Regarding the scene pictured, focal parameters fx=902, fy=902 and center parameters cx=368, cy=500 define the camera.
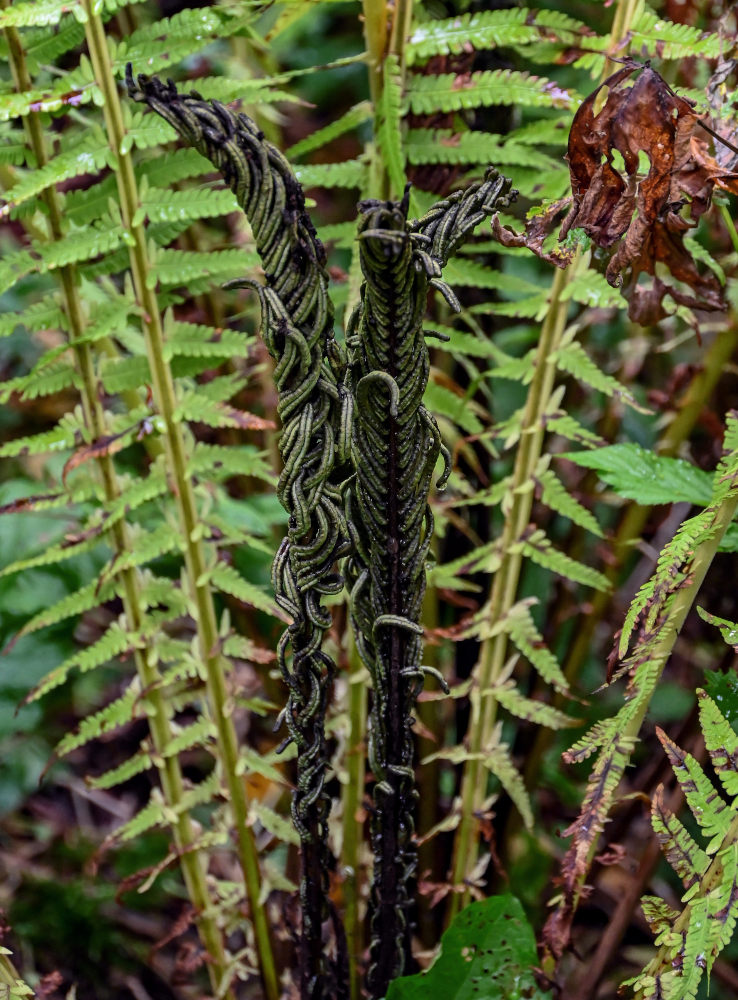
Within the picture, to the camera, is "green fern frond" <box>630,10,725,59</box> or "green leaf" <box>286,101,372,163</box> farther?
"green leaf" <box>286,101,372,163</box>

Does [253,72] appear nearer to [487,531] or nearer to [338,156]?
[487,531]

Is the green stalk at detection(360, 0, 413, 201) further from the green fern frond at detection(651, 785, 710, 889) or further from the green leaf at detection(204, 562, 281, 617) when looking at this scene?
the green fern frond at detection(651, 785, 710, 889)

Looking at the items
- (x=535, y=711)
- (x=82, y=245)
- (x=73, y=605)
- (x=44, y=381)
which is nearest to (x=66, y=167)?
(x=82, y=245)

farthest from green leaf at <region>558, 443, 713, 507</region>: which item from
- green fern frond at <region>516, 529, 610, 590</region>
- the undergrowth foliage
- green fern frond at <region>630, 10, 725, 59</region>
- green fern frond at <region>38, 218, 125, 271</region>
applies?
green fern frond at <region>38, 218, 125, 271</region>

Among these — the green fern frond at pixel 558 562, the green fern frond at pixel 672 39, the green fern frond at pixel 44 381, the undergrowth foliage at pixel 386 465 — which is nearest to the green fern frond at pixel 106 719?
the undergrowth foliage at pixel 386 465

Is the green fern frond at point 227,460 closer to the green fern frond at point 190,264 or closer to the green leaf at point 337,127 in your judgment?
the green fern frond at point 190,264


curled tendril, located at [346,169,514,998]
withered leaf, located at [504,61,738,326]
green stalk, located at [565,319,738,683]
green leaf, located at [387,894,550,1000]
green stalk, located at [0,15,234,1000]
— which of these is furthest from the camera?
green stalk, located at [565,319,738,683]

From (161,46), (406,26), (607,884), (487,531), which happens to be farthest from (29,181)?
(607,884)

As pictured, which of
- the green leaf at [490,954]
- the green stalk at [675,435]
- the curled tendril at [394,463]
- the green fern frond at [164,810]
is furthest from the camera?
the green stalk at [675,435]
